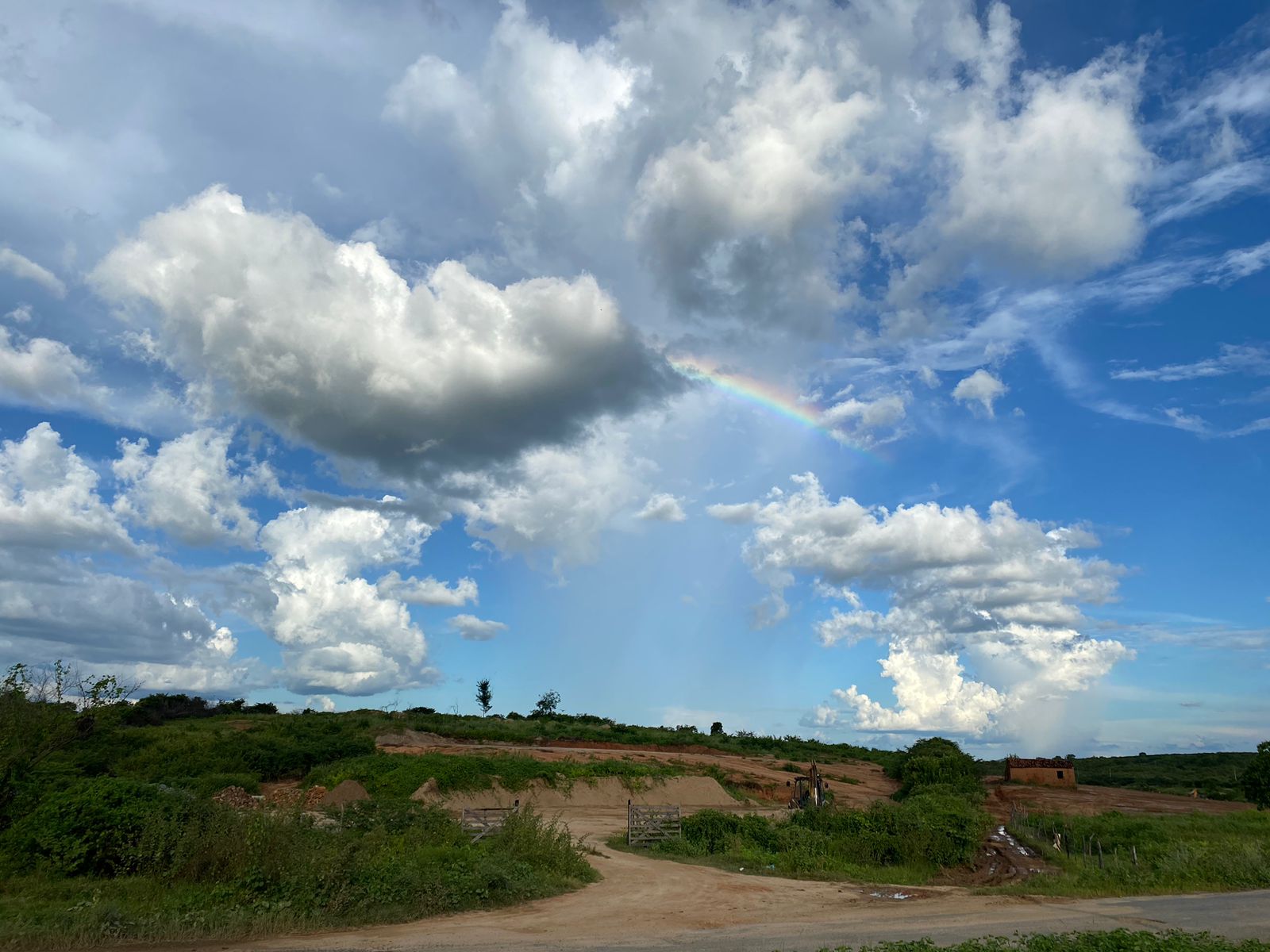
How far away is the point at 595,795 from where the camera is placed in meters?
53.8

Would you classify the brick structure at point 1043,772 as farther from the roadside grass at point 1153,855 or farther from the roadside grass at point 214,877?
the roadside grass at point 214,877

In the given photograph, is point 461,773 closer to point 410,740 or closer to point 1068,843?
point 410,740

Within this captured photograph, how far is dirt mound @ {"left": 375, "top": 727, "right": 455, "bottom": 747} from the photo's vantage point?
6356cm

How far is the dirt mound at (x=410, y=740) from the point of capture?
63562 millimetres

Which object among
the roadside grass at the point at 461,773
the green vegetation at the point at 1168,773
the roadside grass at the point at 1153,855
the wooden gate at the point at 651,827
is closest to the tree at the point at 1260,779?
the green vegetation at the point at 1168,773

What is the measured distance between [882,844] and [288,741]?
123ft

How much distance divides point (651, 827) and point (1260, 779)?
4767 centimetres

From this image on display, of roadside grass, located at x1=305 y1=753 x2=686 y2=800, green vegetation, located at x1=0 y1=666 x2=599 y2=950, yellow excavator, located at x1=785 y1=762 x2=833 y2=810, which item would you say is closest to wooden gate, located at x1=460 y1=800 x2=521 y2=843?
green vegetation, located at x1=0 y1=666 x2=599 y2=950

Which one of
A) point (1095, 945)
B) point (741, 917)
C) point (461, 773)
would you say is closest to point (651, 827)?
point (741, 917)

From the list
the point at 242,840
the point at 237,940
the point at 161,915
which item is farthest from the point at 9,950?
the point at 242,840

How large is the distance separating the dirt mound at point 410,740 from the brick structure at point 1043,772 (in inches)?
2030

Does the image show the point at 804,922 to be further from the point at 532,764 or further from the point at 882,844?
the point at 532,764

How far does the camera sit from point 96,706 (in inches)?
947

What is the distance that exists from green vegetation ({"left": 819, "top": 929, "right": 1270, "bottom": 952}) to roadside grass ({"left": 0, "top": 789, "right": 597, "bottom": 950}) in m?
8.88
